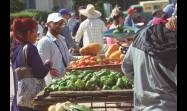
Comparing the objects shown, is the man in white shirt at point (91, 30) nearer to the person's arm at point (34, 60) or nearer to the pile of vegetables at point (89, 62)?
the pile of vegetables at point (89, 62)

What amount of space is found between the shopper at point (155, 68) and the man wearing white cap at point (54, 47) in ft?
10.5

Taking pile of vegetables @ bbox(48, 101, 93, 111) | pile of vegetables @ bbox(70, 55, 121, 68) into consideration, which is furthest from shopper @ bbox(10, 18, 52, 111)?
pile of vegetables @ bbox(70, 55, 121, 68)

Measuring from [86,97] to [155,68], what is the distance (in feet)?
5.46

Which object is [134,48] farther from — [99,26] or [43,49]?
[99,26]

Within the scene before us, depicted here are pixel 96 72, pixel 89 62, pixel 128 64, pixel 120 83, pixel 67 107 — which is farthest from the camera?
pixel 89 62

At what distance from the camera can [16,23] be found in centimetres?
619

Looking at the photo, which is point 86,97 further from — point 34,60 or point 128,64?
point 128,64

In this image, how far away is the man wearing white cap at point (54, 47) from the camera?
7.48m

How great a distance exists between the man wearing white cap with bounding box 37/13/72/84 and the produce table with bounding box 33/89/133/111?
5.25ft

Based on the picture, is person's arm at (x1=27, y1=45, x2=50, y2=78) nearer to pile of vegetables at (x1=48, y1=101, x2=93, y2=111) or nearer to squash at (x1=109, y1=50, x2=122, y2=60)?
pile of vegetables at (x1=48, y1=101, x2=93, y2=111)

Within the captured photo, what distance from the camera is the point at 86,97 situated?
5.64m

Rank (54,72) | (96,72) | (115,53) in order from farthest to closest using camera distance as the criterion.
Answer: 1. (115,53)
2. (54,72)
3. (96,72)

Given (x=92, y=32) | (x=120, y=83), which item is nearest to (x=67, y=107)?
(x=120, y=83)
